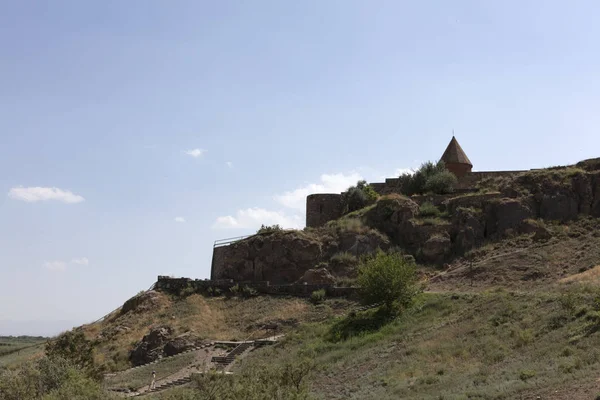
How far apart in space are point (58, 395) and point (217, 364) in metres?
12.2

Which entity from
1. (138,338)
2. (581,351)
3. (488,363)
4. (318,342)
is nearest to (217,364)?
(318,342)

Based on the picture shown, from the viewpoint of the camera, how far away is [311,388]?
21.5 metres

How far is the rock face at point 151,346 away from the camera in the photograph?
95.5 ft

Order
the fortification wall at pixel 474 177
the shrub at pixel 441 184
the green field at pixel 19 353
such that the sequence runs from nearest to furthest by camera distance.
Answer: the green field at pixel 19 353, the shrub at pixel 441 184, the fortification wall at pixel 474 177

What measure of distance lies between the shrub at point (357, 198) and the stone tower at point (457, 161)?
16.9 ft

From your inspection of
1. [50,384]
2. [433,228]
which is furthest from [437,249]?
[50,384]

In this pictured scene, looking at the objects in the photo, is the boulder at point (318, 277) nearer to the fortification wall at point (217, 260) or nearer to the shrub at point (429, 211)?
the fortification wall at point (217, 260)

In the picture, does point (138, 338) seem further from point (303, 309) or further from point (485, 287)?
point (485, 287)

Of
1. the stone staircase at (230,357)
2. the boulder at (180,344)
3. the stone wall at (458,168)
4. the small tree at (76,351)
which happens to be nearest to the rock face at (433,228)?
the stone wall at (458,168)

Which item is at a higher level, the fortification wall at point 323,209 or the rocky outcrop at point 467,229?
the fortification wall at point 323,209

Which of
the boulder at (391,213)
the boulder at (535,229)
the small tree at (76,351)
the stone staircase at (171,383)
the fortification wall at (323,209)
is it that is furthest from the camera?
the fortification wall at (323,209)

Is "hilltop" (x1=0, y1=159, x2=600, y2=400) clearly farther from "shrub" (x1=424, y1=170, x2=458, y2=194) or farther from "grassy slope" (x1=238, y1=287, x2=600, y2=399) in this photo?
"shrub" (x1=424, y1=170, x2=458, y2=194)

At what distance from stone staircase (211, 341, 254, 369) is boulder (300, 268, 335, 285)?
19.0ft

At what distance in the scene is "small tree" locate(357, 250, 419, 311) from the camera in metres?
27.6
